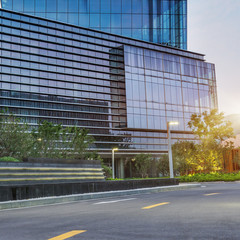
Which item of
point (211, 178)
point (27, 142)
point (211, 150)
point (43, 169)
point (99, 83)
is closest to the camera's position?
point (43, 169)

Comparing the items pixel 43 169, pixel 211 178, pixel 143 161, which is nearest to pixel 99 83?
pixel 143 161

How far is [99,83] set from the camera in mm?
93438

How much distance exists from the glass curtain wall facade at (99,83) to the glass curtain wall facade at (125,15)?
3.64 metres

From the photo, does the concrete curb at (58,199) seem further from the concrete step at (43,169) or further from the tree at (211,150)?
the tree at (211,150)

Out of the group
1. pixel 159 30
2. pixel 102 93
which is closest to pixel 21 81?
pixel 102 93

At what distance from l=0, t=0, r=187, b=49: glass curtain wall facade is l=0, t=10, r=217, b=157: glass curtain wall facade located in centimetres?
364

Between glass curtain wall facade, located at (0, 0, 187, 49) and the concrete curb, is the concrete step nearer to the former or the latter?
the concrete curb

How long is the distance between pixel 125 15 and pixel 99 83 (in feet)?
66.0

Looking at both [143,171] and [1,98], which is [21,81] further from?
[143,171]

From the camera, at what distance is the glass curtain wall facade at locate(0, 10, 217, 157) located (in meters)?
83.2

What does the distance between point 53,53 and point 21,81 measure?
9693 mm

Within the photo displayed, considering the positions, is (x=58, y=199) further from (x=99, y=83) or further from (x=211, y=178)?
(x=99, y=83)

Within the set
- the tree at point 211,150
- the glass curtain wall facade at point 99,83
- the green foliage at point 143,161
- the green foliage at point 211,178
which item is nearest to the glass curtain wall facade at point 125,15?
the glass curtain wall facade at point 99,83

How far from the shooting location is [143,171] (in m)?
90.4
